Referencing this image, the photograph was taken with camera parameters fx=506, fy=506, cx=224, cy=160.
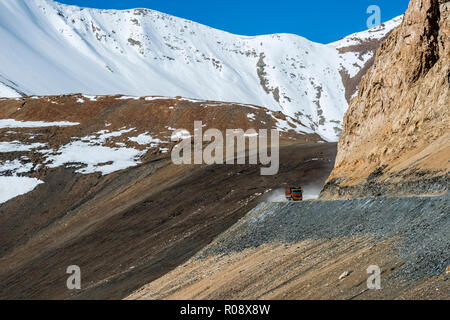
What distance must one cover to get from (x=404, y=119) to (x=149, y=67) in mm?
159779

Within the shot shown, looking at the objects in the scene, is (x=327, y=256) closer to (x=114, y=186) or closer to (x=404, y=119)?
(x=404, y=119)

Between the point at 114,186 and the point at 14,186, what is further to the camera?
the point at 14,186

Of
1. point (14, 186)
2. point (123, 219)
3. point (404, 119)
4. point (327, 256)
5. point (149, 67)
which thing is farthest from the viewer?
point (149, 67)

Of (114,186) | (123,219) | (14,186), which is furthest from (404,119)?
(14,186)

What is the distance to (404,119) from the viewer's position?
19375 mm

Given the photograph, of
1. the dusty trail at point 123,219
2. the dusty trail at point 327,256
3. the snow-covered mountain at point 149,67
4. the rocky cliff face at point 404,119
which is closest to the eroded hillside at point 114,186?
the dusty trail at point 123,219

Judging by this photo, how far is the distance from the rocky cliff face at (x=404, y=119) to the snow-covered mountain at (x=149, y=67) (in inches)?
4506

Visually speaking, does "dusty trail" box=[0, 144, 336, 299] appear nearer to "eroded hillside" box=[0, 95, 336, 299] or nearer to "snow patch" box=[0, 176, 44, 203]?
"eroded hillside" box=[0, 95, 336, 299]

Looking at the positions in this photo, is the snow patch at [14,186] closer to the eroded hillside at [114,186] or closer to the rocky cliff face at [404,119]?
the eroded hillside at [114,186]

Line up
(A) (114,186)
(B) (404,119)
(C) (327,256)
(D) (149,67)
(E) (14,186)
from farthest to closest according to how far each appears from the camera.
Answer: (D) (149,67)
(E) (14,186)
(A) (114,186)
(B) (404,119)
(C) (327,256)

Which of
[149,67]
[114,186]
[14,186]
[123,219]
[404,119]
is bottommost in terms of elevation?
[123,219]

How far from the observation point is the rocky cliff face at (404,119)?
1670 cm

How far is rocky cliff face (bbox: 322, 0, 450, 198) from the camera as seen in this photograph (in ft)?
54.8

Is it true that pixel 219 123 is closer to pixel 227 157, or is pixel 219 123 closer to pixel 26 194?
pixel 227 157
